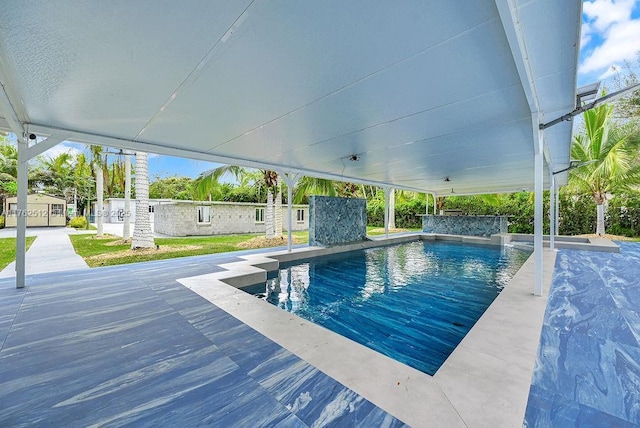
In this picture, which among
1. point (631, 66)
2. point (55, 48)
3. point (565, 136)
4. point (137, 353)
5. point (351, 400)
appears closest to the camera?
point (351, 400)

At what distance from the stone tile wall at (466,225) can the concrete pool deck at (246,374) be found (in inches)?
443

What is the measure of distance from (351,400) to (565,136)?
5698mm

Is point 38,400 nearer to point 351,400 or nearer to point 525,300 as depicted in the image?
point 351,400

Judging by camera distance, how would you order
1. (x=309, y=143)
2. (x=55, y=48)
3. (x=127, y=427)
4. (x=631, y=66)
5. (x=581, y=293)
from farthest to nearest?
(x=631, y=66)
(x=309, y=143)
(x=581, y=293)
(x=55, y=48)
(x=127, y=427)

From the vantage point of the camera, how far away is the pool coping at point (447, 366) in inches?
67.7

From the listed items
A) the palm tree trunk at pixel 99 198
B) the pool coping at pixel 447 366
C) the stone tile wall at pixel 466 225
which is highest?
the palm tree trunk at pixel 99 198

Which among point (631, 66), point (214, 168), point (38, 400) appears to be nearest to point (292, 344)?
point (38, 400)

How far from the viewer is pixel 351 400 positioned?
5.97 ft

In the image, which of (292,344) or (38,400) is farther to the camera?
(292,344)

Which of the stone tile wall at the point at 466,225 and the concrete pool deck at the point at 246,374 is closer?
the concrete pool deck at the point at 246,374

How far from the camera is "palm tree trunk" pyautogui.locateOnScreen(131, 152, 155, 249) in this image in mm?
9047

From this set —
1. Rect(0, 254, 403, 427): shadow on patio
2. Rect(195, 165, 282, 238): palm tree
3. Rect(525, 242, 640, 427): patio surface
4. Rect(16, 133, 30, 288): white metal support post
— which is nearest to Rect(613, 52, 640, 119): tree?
Rect(525, 242, 640, 427): patio surface

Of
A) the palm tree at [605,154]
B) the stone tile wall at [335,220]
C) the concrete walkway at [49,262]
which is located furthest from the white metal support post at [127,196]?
the palm tree at [605,154]

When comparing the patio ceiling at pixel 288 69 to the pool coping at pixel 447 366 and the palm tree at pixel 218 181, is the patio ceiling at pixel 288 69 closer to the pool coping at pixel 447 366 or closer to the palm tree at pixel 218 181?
the pool coping at pixel 447 366
